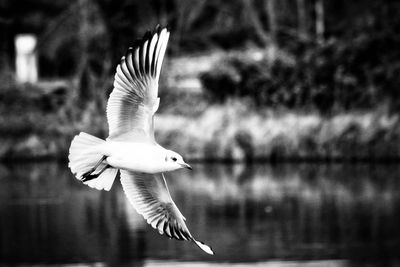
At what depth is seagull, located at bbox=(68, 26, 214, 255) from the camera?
748cm

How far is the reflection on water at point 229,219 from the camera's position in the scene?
54.5 ft

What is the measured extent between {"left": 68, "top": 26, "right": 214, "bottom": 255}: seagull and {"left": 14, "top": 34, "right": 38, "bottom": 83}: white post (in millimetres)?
30872

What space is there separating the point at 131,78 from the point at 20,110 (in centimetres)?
2540

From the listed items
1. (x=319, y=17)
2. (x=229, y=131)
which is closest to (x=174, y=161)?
(x=229, y=131)

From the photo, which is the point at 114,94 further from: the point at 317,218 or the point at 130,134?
the point at 317,218

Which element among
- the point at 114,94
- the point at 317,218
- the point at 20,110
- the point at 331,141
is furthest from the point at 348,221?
the point at 20,110

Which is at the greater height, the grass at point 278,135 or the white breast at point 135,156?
the white breast at point 135,156

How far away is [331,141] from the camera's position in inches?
1085

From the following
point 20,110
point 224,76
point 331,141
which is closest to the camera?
point 331,141

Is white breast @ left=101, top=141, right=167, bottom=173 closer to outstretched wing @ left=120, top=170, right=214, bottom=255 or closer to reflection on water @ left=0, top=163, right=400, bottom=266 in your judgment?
outstretched wing @ left=120, top=170, right=214, bottom=255

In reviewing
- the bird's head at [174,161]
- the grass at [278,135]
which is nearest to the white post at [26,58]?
the grass at [278,135]

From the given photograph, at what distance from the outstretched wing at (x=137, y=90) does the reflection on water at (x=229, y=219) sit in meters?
8.04

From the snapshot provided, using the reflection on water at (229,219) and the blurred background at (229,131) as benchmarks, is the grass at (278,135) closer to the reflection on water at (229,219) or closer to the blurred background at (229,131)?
the blurred background at (229,131)

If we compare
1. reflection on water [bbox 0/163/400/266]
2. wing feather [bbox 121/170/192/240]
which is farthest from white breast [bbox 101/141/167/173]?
reflection on water [bbox 0/163/400/266]
